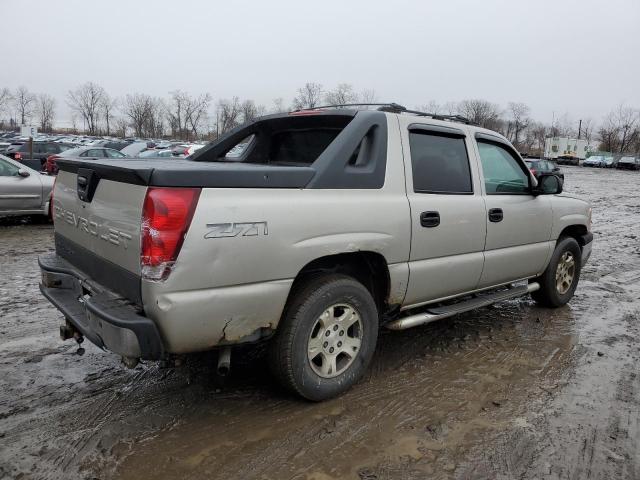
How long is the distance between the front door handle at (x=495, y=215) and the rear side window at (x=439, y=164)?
28 cm

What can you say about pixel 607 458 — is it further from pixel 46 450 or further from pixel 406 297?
pixel 46 450

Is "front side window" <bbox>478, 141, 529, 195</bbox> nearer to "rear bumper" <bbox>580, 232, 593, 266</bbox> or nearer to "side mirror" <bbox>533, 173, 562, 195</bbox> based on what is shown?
"side mirror" <bbox>533, 173, 562, 195</bbox>

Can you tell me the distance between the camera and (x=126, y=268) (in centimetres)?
294

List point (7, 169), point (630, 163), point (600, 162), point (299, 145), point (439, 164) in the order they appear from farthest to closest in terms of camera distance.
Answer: point (600, 162) → point (630, 163) → point (7, 169) → point (299, 145) → point (439, 164)

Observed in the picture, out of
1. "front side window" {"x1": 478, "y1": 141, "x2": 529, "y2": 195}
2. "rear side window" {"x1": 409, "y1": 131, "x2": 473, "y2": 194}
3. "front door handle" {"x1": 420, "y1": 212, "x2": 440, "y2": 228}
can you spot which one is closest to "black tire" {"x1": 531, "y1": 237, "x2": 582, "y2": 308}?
"front side window" {"x1": 478, "y1": 141, "x2": 529, "y2": 195}

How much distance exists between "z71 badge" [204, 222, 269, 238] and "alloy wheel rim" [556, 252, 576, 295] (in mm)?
3894

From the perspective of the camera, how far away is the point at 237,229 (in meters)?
2.87

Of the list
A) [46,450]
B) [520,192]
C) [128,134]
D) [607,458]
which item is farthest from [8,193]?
[128,134]

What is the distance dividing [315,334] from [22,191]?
884 cm

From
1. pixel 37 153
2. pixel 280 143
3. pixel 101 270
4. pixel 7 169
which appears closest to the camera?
pixel 101 270

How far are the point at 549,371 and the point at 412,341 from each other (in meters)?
1.14

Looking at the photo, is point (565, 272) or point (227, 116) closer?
point (565, 272)

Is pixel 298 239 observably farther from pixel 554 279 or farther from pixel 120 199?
pixel 554 279

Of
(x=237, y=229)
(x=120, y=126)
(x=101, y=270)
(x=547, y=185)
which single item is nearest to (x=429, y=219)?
(x=237, y=229)
